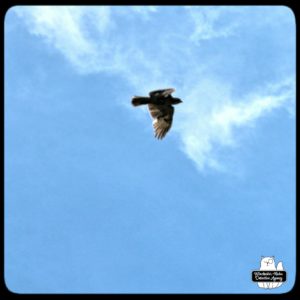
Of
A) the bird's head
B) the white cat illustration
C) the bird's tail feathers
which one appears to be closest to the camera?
the white cat illustration

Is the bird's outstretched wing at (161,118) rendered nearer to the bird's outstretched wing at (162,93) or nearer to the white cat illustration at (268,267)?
the bird's outstretched wing at (162,93)

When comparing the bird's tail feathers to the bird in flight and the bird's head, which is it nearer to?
the bird in flight

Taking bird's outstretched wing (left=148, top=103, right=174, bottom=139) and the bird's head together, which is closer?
the bird's head

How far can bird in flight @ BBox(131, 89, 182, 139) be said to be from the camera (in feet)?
81.1

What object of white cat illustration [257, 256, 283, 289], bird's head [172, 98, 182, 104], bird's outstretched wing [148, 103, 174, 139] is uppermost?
bird's head [172, 98, 182, 104]

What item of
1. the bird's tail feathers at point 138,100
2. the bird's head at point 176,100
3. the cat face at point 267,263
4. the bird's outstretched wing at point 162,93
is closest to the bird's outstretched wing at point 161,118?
the bird's head at point 176,100

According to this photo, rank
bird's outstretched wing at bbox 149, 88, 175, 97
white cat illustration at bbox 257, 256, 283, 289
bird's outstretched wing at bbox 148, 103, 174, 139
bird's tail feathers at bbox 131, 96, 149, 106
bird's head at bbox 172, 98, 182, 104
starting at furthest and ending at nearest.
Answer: bird's outstretched wing at bbox 148, 103, 174, 139, bird's head at bbox 172, 98, 182, 104, bird's tail feathers at bbox 131, 96, 149, 106, bird's outstretched wing at bbox 149, 88, 175, 97, white cat illustration at bbox 257, 256, 283, 289

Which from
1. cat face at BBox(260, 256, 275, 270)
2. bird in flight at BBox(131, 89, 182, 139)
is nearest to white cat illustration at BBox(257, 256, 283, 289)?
cat face at BBox(260, 256, 275, 270)

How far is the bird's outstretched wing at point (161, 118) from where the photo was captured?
83.9ft

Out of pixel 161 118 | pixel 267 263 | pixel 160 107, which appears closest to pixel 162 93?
pixel 160 107

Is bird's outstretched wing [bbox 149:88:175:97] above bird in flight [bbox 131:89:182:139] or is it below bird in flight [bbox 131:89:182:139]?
above

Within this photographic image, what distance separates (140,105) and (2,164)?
311 inches

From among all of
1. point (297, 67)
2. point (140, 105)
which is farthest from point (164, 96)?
point (297, 67)
